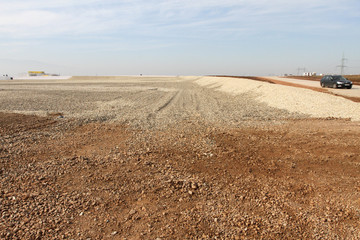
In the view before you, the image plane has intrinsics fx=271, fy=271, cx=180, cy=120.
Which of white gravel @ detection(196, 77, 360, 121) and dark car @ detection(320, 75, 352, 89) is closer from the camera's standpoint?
white gravel @ detection(196, 77, 360, 121)

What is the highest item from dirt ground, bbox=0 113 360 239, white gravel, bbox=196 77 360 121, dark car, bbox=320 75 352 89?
dark car, bbox=320 75 352 89

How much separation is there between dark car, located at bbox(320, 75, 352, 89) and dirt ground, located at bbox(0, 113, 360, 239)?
24970 mm

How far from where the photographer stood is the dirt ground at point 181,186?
194 inches

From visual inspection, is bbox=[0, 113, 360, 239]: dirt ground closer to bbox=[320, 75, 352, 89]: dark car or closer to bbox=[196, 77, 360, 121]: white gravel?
bbox=[196, 77, 360, 121]: white gravel

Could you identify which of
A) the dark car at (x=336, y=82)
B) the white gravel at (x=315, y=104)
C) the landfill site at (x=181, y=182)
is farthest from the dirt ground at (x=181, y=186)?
the dark car at (x=336, y=82)

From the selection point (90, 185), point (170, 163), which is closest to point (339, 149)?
point (170, 163)

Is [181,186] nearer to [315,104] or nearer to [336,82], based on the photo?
[315,104]

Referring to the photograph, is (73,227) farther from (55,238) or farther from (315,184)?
(315,184)

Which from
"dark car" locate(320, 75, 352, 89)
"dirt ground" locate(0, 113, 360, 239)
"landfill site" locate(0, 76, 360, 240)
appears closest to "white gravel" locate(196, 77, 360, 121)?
"landfill site" locate(0, 76, 360, 240)

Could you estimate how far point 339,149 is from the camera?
9.10 meters

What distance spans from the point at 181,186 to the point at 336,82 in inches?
1316

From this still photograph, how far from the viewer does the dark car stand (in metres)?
32.5

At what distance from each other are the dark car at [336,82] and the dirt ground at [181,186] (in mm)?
24970

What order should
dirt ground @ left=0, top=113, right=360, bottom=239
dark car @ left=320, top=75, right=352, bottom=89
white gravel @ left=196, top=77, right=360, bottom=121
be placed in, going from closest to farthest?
dirt ground @ left=0, top=113, right=360, bottom=239 < white gravel @ left=196, top=77, right=360, bottom=121 < dark car @ left=320, top=75, right=352, bottom=89
